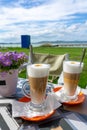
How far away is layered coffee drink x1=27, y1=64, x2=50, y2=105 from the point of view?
1.05m

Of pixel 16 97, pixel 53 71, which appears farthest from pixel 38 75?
pixel 53 71

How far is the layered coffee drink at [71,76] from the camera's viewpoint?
116cm

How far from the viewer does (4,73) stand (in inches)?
48.7

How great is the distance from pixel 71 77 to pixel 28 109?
0.98ft

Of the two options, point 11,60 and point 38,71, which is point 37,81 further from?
point 11,60

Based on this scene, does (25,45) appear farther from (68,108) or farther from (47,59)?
(68,108)

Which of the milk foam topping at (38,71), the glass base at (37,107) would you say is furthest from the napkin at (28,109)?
the milk foam topping at (38,71)

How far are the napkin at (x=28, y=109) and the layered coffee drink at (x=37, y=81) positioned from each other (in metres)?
0.04

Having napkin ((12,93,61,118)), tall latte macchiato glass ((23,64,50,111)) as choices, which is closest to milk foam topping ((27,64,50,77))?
tall latte macchiato glass ((23,64,50,111))

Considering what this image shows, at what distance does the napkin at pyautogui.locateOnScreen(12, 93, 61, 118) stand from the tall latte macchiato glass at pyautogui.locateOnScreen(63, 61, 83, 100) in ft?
0.36

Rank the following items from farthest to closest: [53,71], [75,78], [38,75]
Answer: [53,71]
[75,78]
[38,75]

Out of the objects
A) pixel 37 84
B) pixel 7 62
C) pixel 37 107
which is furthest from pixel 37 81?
pixel 7 62

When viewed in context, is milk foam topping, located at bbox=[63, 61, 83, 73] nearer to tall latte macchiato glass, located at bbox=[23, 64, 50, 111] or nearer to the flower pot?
tall latte macchiato glass, located at bbox=[23, 64, 50, 111]

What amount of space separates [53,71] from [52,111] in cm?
232
